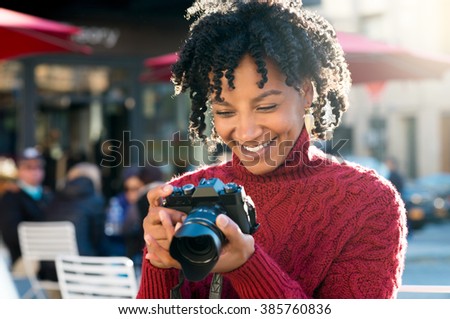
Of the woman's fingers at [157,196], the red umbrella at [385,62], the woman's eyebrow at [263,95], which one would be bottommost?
the woman's fingers at [157,196]

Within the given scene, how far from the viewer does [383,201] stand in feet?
5.73

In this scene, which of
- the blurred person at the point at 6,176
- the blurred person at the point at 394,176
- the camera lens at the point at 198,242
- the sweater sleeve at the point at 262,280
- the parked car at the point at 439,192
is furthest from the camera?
the parked car at the point at 439,192

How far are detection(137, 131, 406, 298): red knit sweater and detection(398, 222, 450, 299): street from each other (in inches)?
224

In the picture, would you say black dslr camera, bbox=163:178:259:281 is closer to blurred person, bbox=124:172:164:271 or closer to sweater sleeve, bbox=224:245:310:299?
sweater sleeve, bbox=224:245:310:299

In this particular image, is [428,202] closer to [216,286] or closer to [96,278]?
[96,278]

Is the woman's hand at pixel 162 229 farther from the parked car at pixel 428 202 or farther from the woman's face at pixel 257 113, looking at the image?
the parked car at pixel 428 202

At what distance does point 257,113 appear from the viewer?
5.62 ft

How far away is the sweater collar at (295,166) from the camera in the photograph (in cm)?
185

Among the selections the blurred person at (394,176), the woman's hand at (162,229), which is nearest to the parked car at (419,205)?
the blurred person at (394,176)

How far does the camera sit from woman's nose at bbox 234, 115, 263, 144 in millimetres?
1714

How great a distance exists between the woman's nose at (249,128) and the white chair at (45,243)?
12.9 feet

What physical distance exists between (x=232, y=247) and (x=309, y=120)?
22.1 inches
